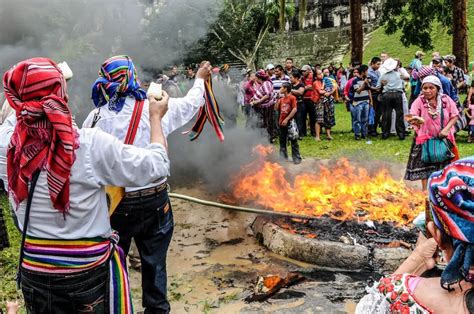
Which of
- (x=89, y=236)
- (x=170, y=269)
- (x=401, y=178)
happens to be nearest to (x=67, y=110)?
→ (x=89, y=236)

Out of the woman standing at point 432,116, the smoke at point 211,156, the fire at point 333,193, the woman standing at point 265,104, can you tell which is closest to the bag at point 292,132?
the smoke at point 211,156

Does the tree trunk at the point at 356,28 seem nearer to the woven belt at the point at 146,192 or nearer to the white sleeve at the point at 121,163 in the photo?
the woven belt at the point at 146,192

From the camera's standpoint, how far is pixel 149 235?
3.55 metres

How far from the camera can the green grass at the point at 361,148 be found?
950 cm

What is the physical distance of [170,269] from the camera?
211 inches

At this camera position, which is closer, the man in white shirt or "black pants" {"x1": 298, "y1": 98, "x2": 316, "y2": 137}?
the man in white shirt

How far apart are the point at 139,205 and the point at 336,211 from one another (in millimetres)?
3195

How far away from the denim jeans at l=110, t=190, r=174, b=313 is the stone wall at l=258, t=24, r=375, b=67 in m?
27.8

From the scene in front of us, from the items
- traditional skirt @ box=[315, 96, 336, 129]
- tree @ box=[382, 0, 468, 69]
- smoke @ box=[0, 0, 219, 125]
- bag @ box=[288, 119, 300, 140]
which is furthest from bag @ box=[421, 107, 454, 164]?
tree @ box=[382, 0, 468, 69]

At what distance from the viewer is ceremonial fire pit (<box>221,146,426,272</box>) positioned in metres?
5.12

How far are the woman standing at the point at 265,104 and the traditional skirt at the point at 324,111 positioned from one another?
1191mm

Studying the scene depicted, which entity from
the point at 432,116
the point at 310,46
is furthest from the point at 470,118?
the point at 310,46

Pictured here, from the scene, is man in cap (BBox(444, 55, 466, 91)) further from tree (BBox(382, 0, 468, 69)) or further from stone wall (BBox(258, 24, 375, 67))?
stone wall (BBox(258, 24, 375, 67))

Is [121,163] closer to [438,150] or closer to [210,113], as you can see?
[210,113]
